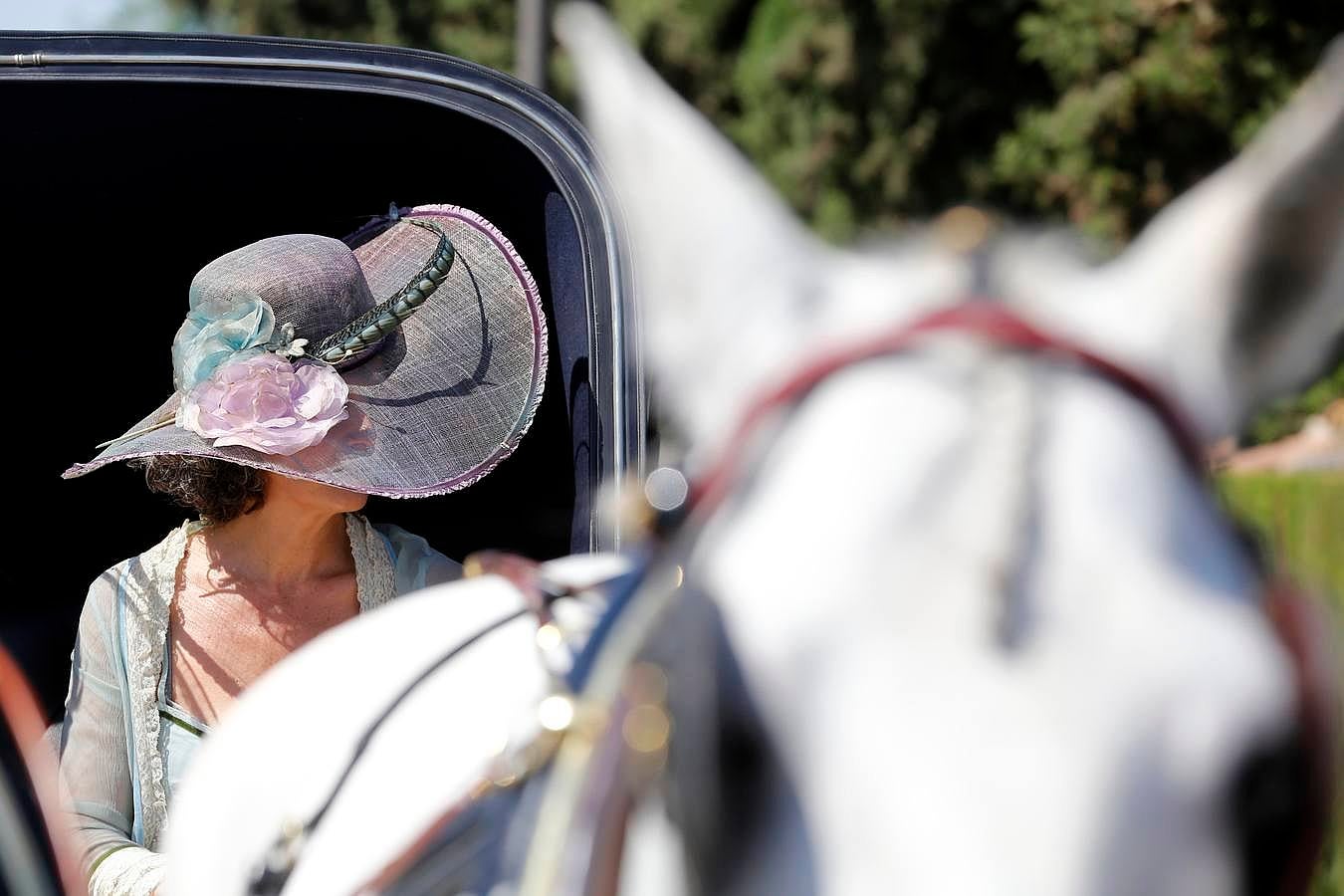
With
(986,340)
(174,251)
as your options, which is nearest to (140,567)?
(174,251)

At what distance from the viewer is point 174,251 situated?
8.71ft

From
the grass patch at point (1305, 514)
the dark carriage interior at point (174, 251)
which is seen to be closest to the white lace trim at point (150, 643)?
the dark carriage interior at point (174, 251)

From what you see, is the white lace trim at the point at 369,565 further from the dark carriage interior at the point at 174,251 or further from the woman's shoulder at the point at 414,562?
the dark carriage interior at the point at 174,251

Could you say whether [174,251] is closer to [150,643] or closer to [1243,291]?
[150,643]

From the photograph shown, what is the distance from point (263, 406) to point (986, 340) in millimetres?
1389

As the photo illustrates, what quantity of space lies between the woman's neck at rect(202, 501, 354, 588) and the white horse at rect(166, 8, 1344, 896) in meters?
1.23

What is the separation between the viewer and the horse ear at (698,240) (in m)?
0.99

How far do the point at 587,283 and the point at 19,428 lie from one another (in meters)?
1.05

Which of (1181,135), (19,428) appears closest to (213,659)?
(19,428)

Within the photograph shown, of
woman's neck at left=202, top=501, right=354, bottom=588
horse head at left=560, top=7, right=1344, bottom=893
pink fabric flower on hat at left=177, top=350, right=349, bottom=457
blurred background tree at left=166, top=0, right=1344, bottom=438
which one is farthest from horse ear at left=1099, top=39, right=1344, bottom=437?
blurred background tree at left=166, top=0, right=1344, bottom=438

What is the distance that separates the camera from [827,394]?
906 mm

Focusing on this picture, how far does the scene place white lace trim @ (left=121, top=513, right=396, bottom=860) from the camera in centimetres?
203

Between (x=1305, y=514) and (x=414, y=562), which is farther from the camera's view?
(x=1305, y=514)

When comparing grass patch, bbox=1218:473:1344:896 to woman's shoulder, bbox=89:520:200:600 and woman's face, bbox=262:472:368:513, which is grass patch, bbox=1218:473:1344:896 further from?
woman's shoulder, bbox=89:520:200:600
